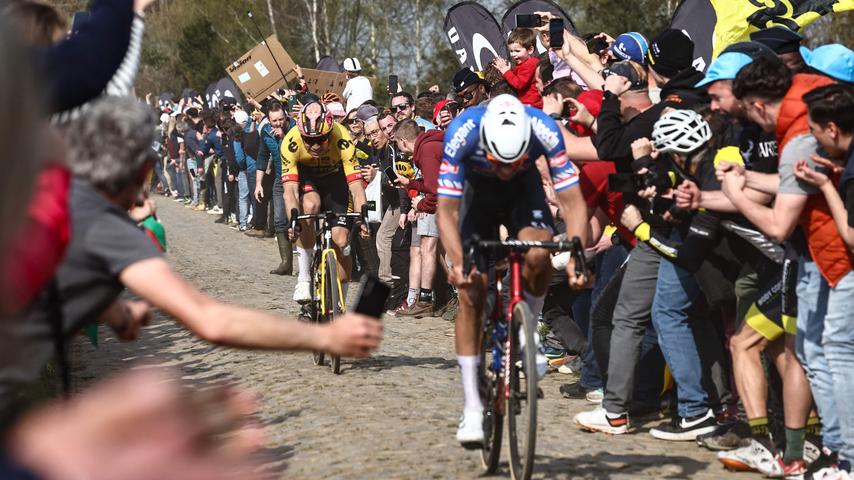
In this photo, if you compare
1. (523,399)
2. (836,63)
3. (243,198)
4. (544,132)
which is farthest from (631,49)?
(243,198)

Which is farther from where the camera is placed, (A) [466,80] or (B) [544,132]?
(A) [466,80]

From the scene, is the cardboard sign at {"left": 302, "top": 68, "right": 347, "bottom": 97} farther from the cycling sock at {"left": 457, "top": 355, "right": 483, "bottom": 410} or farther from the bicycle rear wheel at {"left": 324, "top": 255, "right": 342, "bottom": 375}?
the cycling sock at {"left": 457, "top": 355, "right": 483, "bottom": 410}

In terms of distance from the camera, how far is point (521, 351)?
6641mm

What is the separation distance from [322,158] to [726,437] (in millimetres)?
5562

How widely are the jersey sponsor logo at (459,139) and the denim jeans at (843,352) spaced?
7.04 ft

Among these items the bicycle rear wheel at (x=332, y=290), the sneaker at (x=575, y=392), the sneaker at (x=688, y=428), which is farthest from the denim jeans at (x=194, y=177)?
the sneaker at (x=688, y=428)

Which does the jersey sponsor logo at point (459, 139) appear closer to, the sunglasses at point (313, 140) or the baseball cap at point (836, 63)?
the baseball cap at point (836, 63)

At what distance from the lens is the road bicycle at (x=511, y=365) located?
642cm

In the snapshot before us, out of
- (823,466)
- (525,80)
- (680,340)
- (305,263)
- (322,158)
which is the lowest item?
(823,466)

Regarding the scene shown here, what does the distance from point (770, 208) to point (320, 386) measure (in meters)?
4.40

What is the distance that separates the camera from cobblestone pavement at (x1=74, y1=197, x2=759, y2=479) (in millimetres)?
7355

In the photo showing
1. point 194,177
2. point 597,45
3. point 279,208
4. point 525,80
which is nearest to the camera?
point 597,45

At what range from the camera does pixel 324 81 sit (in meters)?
24.8

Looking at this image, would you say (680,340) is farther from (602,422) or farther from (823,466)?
(823,466)
